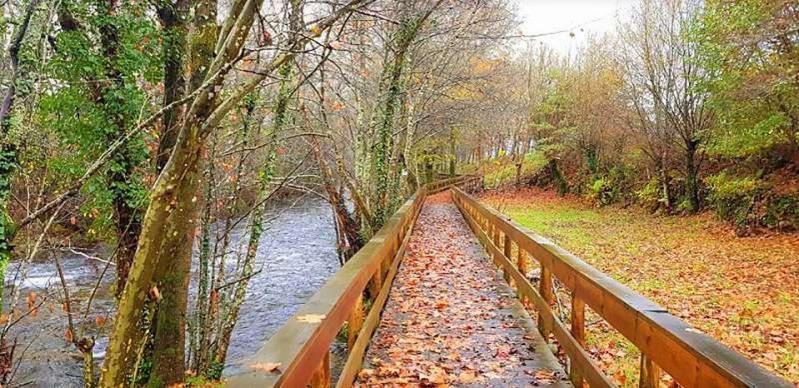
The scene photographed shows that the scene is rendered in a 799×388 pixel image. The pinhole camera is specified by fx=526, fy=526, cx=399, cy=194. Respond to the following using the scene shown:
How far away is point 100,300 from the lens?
43.6ft

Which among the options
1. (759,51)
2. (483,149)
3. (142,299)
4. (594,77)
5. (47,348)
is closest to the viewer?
(142,299)

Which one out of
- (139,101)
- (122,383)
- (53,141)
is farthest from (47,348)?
(122,383)

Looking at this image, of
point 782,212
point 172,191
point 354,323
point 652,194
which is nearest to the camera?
point 172,191

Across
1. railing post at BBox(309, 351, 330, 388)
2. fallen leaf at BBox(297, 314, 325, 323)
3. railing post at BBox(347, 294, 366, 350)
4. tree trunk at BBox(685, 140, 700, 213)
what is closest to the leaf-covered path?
railing post at BBox(347, 294, 366, 350)

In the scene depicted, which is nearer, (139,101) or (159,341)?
(159,341)

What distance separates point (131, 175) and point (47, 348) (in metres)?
5.20

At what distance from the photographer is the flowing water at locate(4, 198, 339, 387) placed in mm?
9508

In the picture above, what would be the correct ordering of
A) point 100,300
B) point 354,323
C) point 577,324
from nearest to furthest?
point 577,324, point 354,323, point 100,300

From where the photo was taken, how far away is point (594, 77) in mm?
29391

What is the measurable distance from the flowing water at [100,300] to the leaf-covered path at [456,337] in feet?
10.4

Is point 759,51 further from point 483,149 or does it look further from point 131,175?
point 483,149

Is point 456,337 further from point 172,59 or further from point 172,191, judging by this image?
point 172,59

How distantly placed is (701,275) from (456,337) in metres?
8.37

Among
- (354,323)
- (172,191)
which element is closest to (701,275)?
(354,323)
